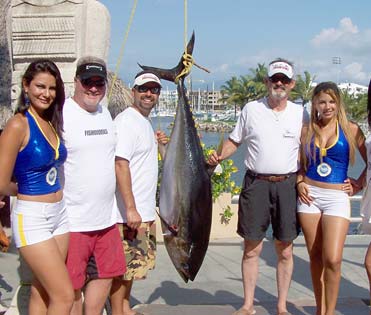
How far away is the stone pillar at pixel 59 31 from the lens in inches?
142

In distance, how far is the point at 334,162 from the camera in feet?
11.0

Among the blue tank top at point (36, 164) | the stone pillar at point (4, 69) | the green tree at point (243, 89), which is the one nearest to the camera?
the blue tank top at point (36, 164)

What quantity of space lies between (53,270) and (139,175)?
0.87 metres

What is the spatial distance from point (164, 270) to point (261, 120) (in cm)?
211

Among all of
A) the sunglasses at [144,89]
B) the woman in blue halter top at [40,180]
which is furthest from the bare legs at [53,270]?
the sunglasses at [144,89]

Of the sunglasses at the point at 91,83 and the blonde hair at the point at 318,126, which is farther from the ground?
the sunglasses at the point at 91,83

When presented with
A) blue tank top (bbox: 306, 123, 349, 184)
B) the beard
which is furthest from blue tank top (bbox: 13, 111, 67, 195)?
blue tank top (bbox: 306, 123, 349, 184)

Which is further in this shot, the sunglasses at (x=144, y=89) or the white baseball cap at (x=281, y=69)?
the white baseball cap at (x=281, y=69)

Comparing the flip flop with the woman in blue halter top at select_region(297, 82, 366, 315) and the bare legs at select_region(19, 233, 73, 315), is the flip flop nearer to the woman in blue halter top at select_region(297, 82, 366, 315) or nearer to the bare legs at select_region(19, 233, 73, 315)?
the woman in blue halter top at select_region(297, 82, 366, 315)

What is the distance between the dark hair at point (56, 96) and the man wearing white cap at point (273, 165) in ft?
3.72

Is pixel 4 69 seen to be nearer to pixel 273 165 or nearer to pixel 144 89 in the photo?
pixel 144 89

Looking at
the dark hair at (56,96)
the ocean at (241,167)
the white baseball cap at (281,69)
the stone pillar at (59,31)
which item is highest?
the stone pillar at (59,31)

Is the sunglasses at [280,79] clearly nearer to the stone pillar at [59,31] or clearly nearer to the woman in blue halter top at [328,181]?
the woman in blue halter top at [328,181]

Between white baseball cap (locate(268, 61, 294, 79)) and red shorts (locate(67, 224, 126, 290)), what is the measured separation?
1.41 m
